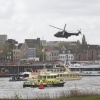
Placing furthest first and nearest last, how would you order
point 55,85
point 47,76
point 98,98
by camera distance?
point 47,76
point 55,85
point 98,98

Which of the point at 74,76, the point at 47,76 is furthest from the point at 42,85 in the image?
the point at 74,76

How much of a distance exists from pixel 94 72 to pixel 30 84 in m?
91.0

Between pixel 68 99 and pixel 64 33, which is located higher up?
pixel 64 33

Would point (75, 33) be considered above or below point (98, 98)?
above

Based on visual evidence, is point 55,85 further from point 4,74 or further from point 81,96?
point 4,74

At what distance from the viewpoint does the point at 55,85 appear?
112438 millimetres

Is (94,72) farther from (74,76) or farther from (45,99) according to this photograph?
(45,99)

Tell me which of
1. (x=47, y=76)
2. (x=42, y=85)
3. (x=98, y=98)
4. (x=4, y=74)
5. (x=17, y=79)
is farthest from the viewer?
(x=4, y=74)

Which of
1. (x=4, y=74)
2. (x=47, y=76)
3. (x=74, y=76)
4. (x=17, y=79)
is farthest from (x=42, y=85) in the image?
(x=4, y=74)

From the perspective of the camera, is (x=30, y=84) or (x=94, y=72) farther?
(x=94, y=72)

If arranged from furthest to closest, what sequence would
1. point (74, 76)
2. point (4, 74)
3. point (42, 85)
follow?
point (4, 74) < point (74, 76) < point (42, 85)

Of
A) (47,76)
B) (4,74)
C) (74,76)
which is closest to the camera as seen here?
(47,76)

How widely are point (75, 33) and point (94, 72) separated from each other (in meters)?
151

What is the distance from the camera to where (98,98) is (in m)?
48.5
